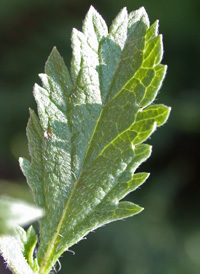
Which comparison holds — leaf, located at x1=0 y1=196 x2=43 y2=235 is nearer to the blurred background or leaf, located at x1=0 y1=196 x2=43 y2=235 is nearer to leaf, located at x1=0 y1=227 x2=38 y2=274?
leaf, located at x1=0 y1=227 x2=38 y2=274

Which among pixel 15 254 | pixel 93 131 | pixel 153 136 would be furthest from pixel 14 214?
pixel 153 136

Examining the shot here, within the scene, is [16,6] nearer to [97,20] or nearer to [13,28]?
[13,28]

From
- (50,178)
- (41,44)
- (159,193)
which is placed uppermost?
(41,44)

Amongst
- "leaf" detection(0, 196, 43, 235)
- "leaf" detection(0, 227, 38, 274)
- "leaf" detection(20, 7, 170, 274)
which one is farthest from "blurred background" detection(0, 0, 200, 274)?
"leaf" detection(0, 196, 43, 235)

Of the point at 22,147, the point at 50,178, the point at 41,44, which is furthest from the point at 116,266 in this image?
the point at 50,178

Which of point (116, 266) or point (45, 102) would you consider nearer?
point (45, 102)

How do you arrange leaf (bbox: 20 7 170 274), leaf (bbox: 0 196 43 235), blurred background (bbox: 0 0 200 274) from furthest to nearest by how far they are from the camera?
1. blurred background (bbox: 0 0 200 274)
2. leaf (bbox: 20 7 170 274)
3. leaf (bbox: 0 196 43 235)

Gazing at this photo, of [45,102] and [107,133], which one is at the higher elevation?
[45,102]
